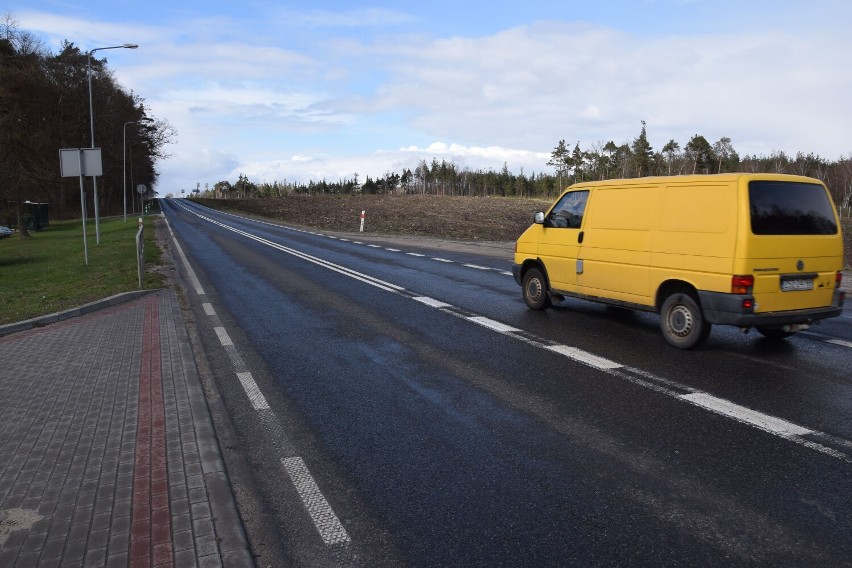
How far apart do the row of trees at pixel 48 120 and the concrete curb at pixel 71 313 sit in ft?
65.7

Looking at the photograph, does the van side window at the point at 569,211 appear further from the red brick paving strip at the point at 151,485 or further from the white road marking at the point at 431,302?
the red brick paving strip at the point at 151,485

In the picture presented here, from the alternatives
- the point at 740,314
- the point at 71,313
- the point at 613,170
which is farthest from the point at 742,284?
the point at 613,170

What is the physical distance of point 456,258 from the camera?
1991cm

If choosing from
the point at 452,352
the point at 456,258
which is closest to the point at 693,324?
the point at 452,352

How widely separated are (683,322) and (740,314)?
28.9 inches

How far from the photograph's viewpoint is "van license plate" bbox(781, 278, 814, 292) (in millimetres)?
7055

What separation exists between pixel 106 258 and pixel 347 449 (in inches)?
695

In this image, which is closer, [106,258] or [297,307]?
[297,307]

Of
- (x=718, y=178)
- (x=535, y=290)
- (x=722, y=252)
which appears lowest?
(x=535, y=290)

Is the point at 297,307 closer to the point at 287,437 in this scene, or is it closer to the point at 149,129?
the point at 287,437

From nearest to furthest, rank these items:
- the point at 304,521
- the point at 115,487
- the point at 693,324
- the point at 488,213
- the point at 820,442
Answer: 1. the point at 304,521
2. the point at 115,487
3. the point at 820,442
4. the point at 693,324
5. the point at 488,213

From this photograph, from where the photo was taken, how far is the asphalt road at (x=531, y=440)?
341cm

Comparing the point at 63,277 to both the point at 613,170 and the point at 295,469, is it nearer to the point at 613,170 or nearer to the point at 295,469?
the point at 295,469

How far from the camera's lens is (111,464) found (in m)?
4.32
